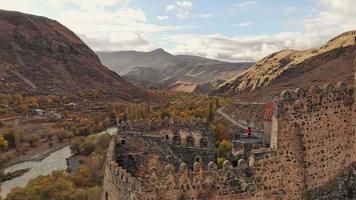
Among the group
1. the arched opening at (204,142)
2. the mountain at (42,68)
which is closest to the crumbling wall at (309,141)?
the arched opening at (204,142)

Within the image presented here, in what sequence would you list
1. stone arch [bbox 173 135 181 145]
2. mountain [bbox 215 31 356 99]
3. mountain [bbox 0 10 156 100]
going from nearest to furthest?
stone arch [bbox 173 135 181 145] < mountain [bbox 215 31 356 99] < mountain [bbox 0 10 156 100]

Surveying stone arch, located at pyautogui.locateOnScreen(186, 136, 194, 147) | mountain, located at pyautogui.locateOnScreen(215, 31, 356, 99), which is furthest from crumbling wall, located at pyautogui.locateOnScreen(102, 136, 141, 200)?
mountain, located at pyautogui.locateOnScreen(215, 31, 356, 99)

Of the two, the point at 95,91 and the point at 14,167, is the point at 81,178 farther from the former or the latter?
the point at 95,91

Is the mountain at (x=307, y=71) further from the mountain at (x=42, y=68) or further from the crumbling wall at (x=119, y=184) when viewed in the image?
the crumbling wall at (x=119, y=184)

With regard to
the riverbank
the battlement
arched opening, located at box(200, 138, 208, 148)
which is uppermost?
the battlement

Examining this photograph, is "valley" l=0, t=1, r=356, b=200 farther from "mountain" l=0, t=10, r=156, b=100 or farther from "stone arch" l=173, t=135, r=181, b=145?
"mountain" l=0, t=10, r=156, b=100

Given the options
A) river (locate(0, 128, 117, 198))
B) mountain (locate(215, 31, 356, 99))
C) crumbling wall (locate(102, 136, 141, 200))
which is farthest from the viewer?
mountain (locate(215, 31, 356, 99))
